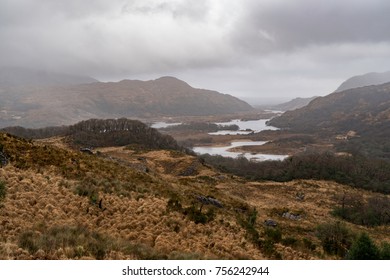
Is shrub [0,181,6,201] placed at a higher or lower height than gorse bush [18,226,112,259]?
higher

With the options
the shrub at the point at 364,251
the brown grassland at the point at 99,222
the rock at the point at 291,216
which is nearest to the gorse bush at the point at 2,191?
the brown grassland at the point at 99,222

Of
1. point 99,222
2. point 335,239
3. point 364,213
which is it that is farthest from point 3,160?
point 364,213

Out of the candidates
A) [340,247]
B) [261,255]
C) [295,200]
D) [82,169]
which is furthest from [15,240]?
[295,200]

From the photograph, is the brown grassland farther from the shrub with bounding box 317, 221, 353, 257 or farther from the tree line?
the tree line

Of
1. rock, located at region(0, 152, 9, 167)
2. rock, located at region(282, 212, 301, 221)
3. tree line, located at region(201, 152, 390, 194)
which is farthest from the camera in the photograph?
tree line, located at region(201, 152, 390, 194)

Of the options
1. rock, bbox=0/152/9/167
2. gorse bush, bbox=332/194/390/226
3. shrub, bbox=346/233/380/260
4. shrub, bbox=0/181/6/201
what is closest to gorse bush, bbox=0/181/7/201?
shrub, bbox=0/181/6/201

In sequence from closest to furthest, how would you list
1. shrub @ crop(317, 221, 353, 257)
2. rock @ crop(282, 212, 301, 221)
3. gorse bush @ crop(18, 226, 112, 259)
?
gorse bush @ crop(18, 226, 112, 259)
shrub @ crop(317, 221, 353, 257)
rock @ crop(282, 212, 301, 221)

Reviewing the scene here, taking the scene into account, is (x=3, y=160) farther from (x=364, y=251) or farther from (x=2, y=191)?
(x=364, y=251)

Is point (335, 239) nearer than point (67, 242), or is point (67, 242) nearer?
point (67, 242)

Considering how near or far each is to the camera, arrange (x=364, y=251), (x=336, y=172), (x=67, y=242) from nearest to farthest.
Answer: (x=67, y=242)
(x=364, y=251)
(x=336, y=172)

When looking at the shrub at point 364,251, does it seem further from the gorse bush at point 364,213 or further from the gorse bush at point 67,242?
the gorse bush at point 364,213

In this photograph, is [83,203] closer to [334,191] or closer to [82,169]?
[82,169]
